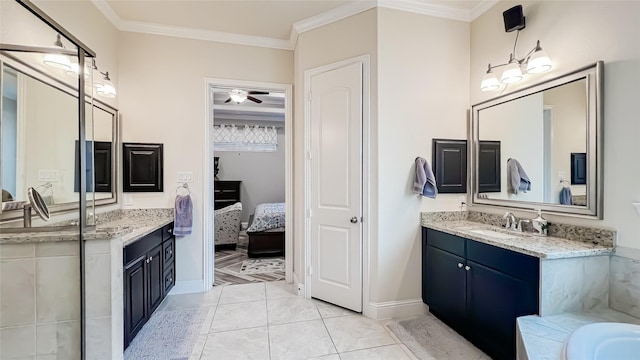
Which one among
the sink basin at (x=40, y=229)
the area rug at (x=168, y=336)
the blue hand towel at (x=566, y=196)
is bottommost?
the area rug at (x=168, y=336)

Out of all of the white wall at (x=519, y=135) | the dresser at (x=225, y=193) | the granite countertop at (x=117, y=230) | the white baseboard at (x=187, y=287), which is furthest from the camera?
the dresser at (x=225, y=193)

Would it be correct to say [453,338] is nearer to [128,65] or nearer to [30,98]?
[30,98]

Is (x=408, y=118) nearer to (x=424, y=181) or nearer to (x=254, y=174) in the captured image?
(x=424, y=181)

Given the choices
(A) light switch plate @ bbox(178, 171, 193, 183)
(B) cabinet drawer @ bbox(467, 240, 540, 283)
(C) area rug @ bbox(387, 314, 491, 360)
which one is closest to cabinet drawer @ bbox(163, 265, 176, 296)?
(A) light switch plate @ bbox(178, 171, 193, 183)

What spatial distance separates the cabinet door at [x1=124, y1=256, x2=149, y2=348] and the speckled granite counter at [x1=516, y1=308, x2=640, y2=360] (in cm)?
247

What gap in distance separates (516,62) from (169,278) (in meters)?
3.87

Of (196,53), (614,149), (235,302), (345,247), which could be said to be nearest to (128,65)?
(196,53)

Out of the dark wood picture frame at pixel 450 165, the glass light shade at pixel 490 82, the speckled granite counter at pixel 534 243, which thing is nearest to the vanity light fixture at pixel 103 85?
the dark wood picture frame at pixel 450 165

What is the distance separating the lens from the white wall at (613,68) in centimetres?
162

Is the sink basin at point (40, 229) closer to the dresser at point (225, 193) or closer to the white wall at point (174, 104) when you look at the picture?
the white wall at point (174, 104)

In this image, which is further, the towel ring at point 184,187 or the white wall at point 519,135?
the towel ring at point 184,187

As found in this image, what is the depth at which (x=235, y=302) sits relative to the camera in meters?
2.94

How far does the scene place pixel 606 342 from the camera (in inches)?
49.8

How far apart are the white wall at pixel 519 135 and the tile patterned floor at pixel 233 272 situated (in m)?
2.79
